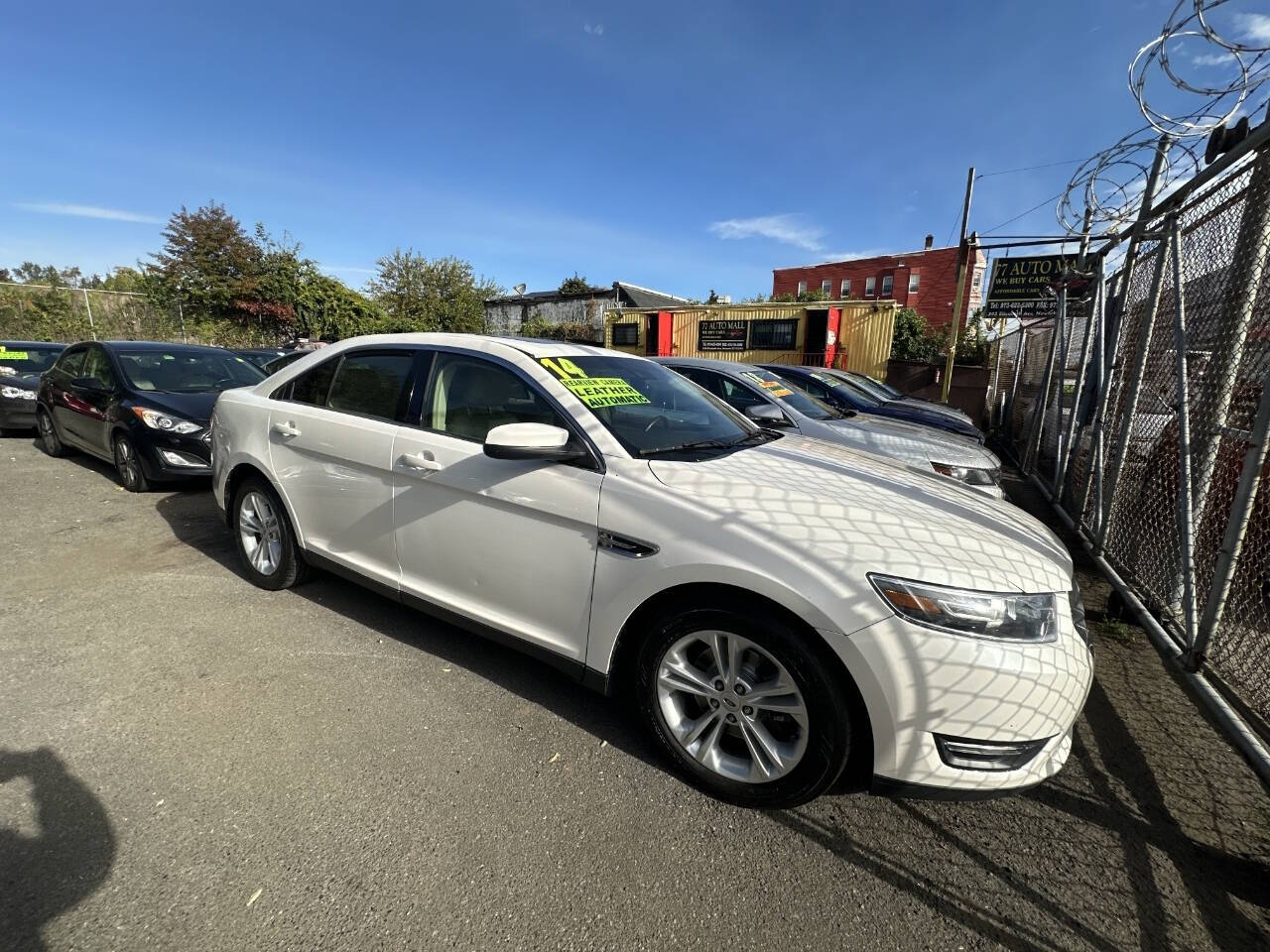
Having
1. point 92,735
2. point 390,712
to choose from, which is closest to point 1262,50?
point 390,712

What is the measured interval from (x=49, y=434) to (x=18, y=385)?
2062mm

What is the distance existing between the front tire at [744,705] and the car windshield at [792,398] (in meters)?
3.84

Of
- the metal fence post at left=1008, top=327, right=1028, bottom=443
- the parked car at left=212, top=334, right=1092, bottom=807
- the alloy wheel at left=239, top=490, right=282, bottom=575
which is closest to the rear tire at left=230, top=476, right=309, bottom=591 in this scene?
the alloy wheel at left=239, top=490, right=282, bottom=575

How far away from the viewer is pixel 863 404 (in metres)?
8.09

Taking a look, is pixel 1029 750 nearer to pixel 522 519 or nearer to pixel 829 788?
pixel 829 788

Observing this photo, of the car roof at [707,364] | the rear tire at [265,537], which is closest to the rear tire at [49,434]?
the rear tire at [265,537]

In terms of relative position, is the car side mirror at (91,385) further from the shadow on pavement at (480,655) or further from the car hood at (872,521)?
the car hood at (872,521)

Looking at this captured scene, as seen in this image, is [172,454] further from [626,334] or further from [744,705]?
[626,334]

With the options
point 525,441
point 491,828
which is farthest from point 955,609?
point 491,828

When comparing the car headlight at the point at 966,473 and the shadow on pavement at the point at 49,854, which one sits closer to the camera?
the shadow on pavement at the point at 49,854

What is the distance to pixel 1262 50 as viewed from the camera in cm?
280

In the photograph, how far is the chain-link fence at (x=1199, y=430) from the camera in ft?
7.97

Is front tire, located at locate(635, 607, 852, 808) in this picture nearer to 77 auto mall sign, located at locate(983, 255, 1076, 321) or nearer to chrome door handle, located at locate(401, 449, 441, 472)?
chrome door handle, located at locate(401, 449, 441, 472)

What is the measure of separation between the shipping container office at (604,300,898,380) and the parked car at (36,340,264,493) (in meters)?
13.1
